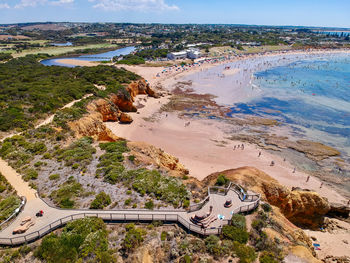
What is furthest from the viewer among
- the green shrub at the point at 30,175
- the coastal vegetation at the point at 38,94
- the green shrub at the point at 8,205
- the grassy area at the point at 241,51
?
the grassy area at the point at 241,51

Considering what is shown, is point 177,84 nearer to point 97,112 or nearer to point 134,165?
point 97,112

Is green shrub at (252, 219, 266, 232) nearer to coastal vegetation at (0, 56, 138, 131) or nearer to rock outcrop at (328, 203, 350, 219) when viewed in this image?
rock outcrop at (328, 203, 350, 219)

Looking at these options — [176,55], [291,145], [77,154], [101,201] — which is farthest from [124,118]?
[176,55]

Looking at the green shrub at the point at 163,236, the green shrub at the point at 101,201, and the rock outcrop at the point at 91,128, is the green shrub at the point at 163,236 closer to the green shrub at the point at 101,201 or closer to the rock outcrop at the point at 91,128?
the green shrub at the point at 101,201

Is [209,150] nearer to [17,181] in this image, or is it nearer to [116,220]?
[116,220]

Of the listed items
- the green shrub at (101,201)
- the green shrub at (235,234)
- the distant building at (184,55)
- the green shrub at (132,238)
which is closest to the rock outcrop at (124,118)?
the green shrub at (101,201)
